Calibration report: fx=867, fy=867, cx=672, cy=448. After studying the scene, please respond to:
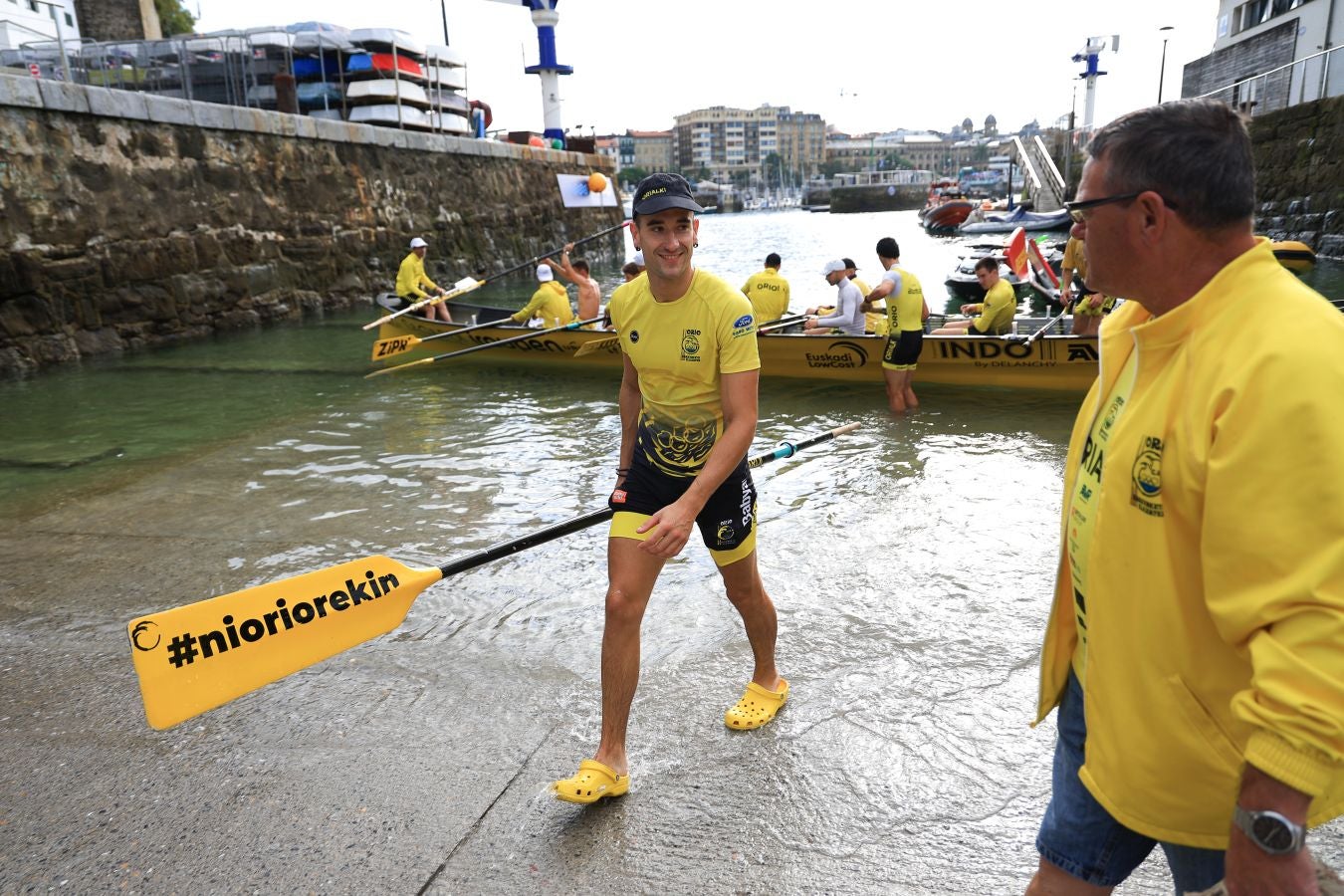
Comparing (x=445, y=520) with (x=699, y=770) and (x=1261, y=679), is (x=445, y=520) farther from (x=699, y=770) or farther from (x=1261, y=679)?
(x=1261, y=679)

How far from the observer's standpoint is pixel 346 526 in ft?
22.1

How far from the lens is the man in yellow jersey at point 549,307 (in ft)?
46.0

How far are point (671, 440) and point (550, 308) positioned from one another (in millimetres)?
10954

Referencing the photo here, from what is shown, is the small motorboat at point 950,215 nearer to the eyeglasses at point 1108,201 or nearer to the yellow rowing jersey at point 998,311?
the yellow rowing jersey at point 998,311

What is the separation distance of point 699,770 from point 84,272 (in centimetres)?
1618

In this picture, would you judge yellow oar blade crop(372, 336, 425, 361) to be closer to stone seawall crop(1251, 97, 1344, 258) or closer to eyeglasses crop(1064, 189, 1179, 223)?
eyeglasses crop(1064, 189, 1179, 223)

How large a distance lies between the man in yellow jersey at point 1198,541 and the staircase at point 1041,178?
158ft

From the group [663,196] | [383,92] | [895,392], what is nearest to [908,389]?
[895,392]

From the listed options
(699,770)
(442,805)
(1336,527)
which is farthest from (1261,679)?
(442,805)

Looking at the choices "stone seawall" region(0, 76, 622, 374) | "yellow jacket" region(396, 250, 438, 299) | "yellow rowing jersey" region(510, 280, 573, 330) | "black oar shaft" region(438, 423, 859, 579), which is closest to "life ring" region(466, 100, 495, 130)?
"stone seawall" region(0, 76, 622, 374)

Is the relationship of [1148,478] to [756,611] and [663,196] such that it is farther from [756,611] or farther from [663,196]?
[756,611]

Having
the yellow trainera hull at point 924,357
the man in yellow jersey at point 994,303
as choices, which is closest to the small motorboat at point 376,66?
the yellow trainera hull at point 924,357

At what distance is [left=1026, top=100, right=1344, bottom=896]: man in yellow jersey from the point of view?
4.16ft

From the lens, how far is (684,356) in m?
3.40
